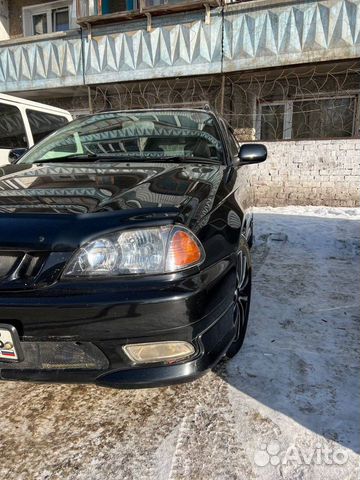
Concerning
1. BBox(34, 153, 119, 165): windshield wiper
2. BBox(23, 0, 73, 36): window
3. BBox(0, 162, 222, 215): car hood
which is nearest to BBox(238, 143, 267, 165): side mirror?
BBox(0, 162, 222, 215): car hood

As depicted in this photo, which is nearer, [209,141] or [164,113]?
[209,141]

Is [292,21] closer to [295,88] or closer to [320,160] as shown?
[295,88]

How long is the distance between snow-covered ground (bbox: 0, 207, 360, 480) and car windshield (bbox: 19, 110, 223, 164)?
1309 millimetres

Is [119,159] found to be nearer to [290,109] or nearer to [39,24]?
[290,109]

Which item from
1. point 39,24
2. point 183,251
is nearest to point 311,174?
point 183,251

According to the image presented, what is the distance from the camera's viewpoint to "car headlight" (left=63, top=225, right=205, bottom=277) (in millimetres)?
1467

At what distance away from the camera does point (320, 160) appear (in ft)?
24.6

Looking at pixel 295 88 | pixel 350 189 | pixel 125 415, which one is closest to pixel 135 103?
pixel 295 88

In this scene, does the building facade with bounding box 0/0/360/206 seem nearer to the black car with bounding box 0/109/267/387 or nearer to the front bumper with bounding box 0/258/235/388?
the black car with bounding box 0/109/267/387

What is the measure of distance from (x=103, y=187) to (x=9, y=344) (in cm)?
77

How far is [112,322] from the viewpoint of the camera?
4.70ft

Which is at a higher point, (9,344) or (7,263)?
(7,263)

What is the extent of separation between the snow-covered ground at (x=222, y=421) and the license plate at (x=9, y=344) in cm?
45

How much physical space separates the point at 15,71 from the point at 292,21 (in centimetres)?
655
